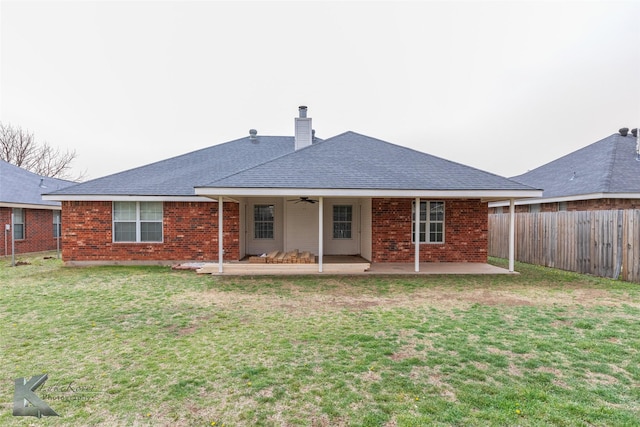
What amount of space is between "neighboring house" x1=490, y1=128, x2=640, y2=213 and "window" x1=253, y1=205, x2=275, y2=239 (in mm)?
11769

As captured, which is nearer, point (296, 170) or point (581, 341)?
point (581, 341)

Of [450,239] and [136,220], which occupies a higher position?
[136,220]

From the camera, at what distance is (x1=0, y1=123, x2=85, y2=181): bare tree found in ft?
110

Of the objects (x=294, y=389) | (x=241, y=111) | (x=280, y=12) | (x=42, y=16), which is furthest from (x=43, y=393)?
(x=241, y=111)

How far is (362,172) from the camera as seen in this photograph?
1059cm

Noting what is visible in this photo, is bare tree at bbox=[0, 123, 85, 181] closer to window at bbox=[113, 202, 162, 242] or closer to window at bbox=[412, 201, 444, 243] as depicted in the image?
window at bbox=[113, 202, 162, 242]

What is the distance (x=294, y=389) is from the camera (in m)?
3.34

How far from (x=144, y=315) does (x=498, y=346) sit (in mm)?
5717

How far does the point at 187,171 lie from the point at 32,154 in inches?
1330

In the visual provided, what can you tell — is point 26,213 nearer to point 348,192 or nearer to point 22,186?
point 22,186

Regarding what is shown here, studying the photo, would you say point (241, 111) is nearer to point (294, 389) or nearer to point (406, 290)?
point (406, 290)

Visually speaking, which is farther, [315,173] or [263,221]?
[263,221]

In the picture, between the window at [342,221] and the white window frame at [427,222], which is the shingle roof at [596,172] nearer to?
the white window frame at [427,222]

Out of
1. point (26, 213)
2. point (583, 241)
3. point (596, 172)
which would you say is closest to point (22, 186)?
point (26, 213)
